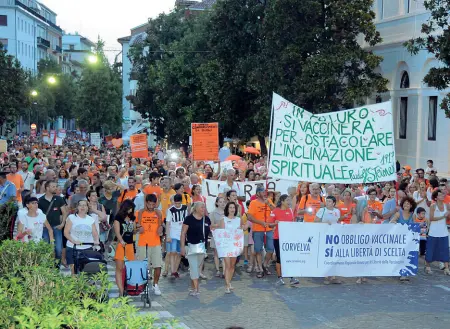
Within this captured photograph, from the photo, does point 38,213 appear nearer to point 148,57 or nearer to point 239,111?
point 239,111

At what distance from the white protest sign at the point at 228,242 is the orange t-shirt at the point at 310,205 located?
1.60 meters

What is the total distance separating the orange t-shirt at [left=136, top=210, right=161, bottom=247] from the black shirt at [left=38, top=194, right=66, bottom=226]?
2304 mm

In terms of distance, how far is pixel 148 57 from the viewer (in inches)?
2327

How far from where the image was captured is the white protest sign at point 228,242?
13.5m

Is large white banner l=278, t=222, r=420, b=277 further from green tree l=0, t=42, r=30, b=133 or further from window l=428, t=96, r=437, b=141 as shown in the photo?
green tree l=0, t=42, r=30, b=133

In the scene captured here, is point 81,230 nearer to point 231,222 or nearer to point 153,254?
point 153,254

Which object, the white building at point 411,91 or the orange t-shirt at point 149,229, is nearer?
the orange t-shirt at point 149,229

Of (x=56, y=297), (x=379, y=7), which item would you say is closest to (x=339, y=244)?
(x=56, y=297)

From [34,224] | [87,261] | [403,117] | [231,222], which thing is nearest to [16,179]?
[34,224]

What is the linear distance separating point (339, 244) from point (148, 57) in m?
46.2

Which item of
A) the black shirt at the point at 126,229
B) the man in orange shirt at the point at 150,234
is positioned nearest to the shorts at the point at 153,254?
the man in orange shirt at the point at 150,234

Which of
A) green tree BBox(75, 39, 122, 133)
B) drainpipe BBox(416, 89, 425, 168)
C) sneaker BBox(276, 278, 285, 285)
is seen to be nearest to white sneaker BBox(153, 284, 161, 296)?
sneaker BBox(276, 278, 285, 285)

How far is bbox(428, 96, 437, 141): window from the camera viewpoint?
31.3 metres

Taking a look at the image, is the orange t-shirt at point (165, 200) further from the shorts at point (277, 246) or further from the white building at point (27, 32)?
the white building at point (27, 32)
